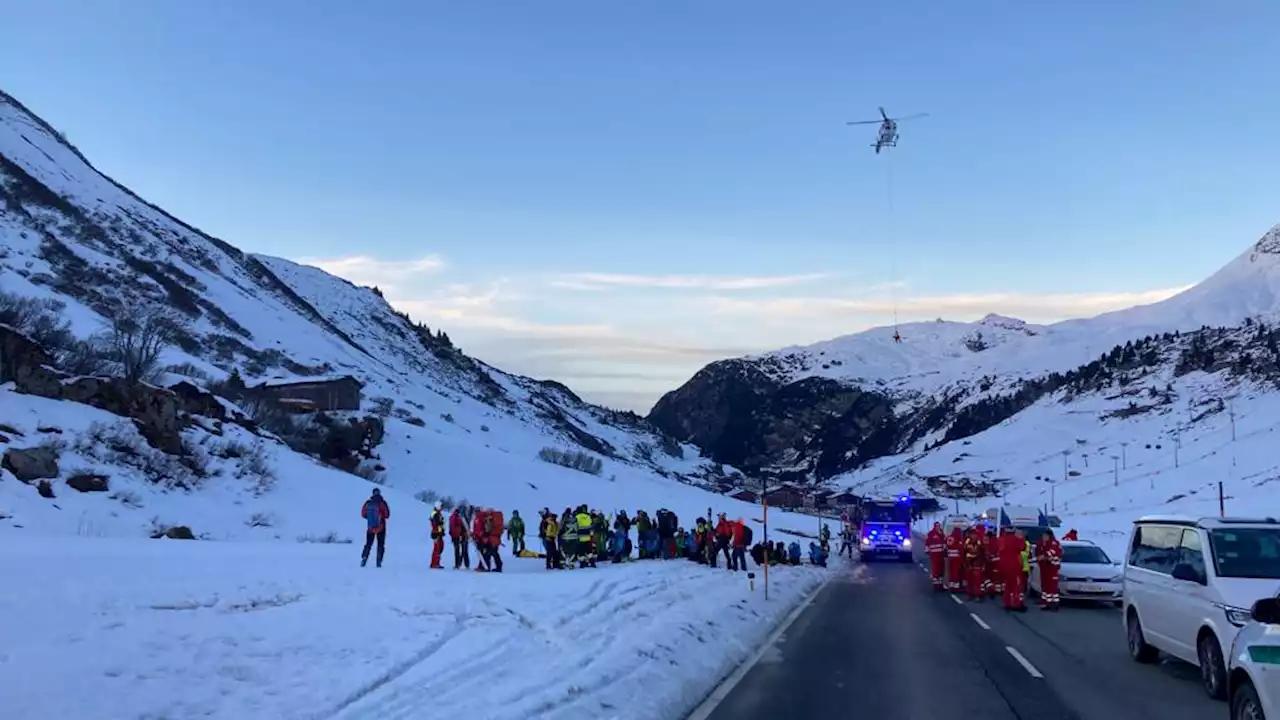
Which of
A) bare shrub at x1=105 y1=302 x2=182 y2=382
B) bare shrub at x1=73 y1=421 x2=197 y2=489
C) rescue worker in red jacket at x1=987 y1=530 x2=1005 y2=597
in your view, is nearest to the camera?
rescue worker in red jacket at x1=987 y1=530 x2=1005 y2=597

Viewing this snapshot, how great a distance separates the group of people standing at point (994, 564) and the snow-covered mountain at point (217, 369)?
18.1m

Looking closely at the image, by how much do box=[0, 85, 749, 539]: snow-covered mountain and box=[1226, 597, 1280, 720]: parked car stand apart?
22914mm

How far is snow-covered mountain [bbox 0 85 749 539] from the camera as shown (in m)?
29.5

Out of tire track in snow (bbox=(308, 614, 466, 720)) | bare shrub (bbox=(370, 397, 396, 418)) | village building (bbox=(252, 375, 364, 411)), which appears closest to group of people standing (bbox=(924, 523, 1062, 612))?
tire track in snow (bbox=(308, 614, 466, 720))

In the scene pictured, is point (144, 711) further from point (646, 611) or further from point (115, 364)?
point (115, 364)

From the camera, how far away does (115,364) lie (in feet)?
152

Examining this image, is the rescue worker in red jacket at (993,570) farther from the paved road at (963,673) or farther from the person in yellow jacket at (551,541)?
the person in yellow jacket at (551,541)

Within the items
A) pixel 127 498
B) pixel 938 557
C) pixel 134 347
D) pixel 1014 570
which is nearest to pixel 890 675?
pixel 1014 570

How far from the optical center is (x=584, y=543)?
26.1 m

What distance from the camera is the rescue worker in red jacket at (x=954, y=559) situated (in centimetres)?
2638

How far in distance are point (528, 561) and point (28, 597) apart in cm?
1687

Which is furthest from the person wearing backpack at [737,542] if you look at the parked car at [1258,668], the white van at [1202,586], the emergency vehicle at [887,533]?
the parked car at [1258,668]

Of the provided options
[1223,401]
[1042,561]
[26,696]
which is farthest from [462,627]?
[1223,401]

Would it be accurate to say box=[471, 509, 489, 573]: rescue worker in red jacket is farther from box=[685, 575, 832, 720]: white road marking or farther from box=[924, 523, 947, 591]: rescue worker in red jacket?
box=[924, 523, 947, 591]: rescue worker in red jacket
